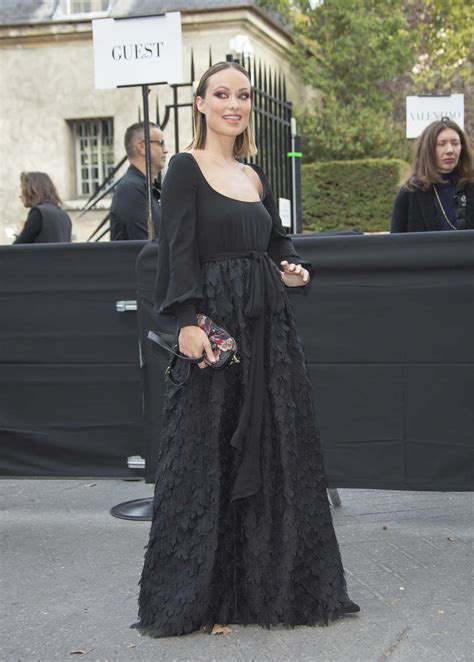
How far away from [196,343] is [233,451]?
17.6 inches

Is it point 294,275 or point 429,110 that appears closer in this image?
point 294,275

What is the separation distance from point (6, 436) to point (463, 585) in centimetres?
241

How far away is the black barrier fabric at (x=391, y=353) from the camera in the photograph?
4.59 meters

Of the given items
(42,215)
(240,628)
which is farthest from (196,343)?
(42,215)

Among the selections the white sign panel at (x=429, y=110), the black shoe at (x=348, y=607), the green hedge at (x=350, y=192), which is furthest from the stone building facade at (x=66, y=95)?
the black shoe at (x=348, y=607)

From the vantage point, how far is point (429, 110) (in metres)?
9.91

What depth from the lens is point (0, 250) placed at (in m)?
5.11

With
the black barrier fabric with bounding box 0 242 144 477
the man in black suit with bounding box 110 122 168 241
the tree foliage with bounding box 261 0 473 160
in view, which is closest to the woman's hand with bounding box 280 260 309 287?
the black barrier fabric with bounding box 0 242 144 477

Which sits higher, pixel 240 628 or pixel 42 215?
pixel 42 215

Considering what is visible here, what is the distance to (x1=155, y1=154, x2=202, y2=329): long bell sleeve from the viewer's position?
356cm

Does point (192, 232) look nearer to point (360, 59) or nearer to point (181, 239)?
point (181, 239)

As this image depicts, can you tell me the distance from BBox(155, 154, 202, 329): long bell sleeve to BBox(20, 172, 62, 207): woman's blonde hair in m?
4.56

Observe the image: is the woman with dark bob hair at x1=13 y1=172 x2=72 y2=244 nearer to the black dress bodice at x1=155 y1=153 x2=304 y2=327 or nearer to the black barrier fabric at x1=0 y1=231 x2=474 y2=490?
the black barrier fabric at x1=0 y1=231 x2=474 y2=490

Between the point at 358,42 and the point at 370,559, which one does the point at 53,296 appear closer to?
the point at 370,559
